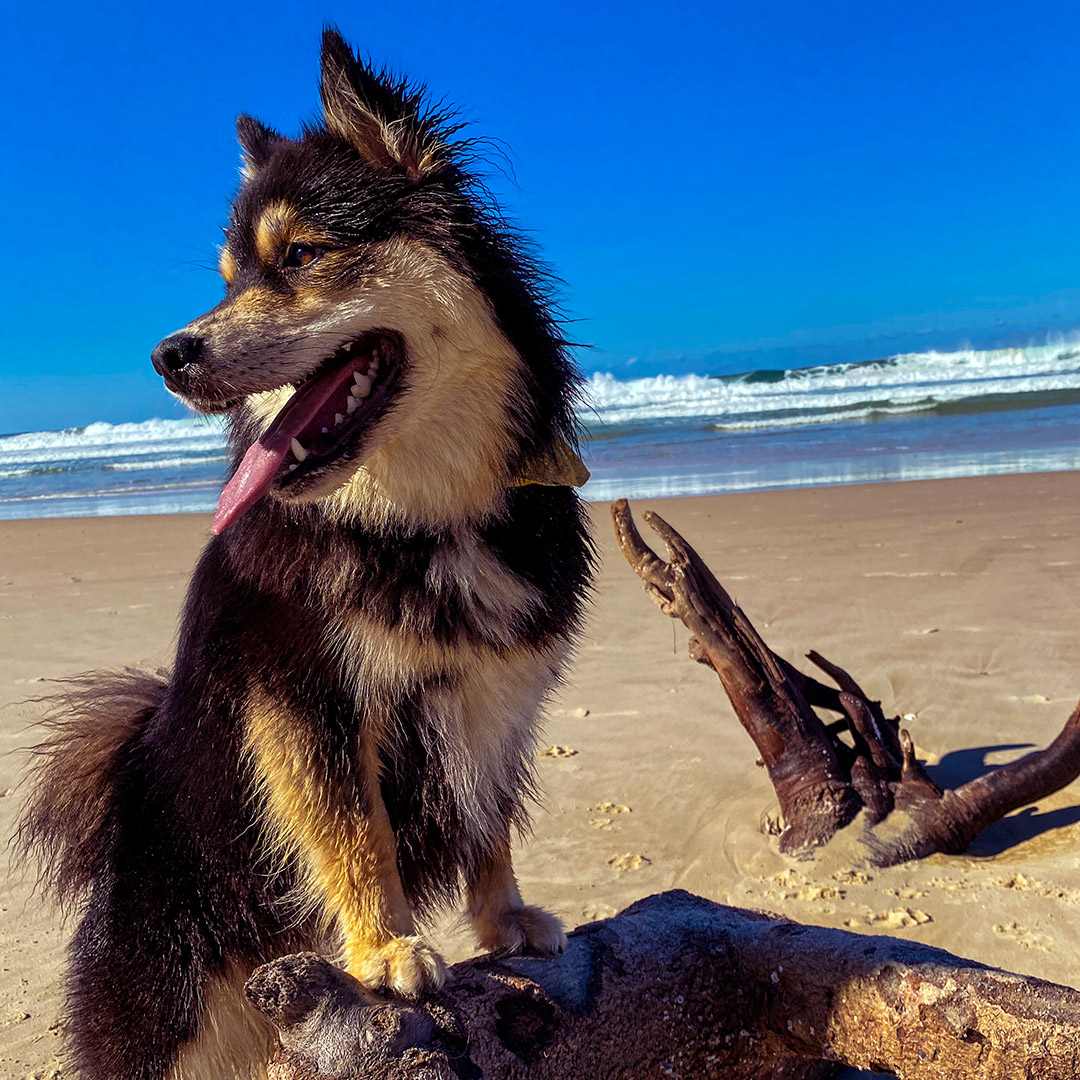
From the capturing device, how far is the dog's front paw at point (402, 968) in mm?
1823

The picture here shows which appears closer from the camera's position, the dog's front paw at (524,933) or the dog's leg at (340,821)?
the dog's leg at (340,821)

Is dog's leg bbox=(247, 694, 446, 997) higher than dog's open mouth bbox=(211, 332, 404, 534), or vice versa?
dog's open mouth bbox=(211, 332, 404, 534)

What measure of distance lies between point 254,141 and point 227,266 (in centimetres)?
45

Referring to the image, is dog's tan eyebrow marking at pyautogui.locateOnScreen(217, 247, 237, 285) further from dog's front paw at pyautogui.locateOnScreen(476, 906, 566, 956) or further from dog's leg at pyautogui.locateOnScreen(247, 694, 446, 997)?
dog's front paw at pyautogui.locateOnScreen(476, 906, 566, 956)

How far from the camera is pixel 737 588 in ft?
21.1

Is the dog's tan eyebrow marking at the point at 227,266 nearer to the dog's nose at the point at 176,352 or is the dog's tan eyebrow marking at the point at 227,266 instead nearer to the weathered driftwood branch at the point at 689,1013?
the dog's nose at the point at 176,352

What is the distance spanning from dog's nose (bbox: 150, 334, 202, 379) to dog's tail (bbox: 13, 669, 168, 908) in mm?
973

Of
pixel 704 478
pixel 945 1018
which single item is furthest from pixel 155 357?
pixel 704 478

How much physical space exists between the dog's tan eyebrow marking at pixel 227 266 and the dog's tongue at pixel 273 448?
450 mm

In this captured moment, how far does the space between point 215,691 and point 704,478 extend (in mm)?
11734

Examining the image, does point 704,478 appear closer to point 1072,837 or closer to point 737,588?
point 737,588

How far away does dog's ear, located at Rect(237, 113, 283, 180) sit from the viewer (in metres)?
2.41

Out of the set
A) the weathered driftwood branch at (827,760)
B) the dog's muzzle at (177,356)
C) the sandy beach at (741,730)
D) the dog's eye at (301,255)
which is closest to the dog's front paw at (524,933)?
the sandy beach at (741,730)

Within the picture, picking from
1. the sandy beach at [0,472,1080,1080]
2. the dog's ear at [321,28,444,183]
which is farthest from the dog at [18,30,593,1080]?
the sandy beach at [0,472,1080,1080]
